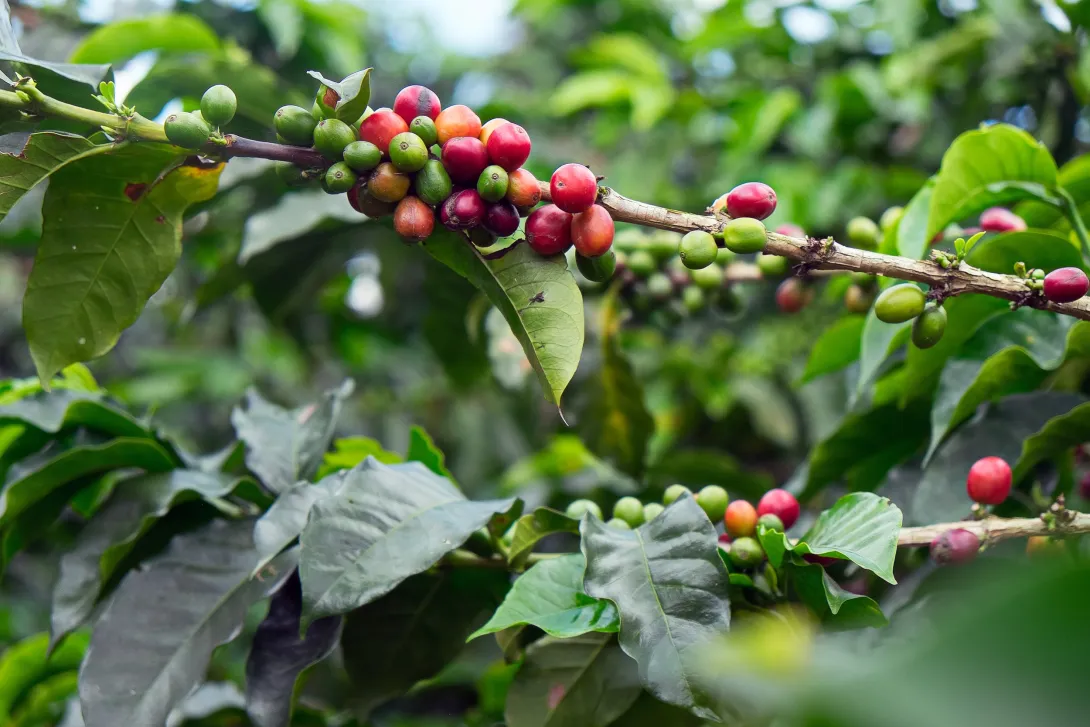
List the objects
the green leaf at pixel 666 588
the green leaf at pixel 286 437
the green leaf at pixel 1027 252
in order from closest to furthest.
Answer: the green leaf at pixel 666 588 < the green leaf at pixel 1027 252 < the green leaf at pixel 286 437

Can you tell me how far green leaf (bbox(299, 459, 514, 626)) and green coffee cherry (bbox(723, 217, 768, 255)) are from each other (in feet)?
1.02

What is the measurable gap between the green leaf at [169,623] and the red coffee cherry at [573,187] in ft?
1.33

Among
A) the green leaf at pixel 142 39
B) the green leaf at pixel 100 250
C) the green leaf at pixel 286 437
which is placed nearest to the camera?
the green leaf at pixel 100 250

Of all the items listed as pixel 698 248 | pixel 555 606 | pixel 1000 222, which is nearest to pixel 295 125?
pixel 698 248

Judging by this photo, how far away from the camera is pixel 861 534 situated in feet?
2.16

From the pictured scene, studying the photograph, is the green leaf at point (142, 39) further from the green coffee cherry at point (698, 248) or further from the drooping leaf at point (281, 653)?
the green coffee cherry at point (698, 248)

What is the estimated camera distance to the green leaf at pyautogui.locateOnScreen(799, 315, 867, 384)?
40.7 inches

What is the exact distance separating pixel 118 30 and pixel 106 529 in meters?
1.00

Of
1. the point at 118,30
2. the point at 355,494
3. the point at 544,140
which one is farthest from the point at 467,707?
the point at 544,140

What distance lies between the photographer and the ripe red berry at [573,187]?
0.62 metres

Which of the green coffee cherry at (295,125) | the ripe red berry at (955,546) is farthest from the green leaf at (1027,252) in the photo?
the green coffee cherry at (295,125)

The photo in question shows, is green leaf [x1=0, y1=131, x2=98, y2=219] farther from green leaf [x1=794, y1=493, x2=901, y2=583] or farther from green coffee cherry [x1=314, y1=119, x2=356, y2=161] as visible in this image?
green leaf [x1=794, y1=493, x2=901, y2=583]

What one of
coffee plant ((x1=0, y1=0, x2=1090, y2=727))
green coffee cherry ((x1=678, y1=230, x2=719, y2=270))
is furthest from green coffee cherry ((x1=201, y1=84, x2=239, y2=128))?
green coffee cherry ((x1=678, y1=230, x2=719, y2=270))

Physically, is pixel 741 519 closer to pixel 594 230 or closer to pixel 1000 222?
pixel 594 230
